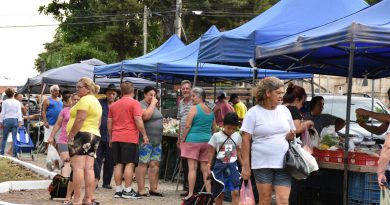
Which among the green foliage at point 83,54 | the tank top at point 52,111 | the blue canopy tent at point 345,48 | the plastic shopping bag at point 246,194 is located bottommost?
the plastic shopping bag at point 246,194

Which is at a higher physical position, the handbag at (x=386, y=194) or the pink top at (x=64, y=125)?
the pink top at (x=64, y=125)

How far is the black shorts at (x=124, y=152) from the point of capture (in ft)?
41.2

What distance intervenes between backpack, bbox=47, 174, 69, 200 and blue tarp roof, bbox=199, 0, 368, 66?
3.26 m

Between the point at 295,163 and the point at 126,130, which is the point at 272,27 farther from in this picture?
the point at 295,163

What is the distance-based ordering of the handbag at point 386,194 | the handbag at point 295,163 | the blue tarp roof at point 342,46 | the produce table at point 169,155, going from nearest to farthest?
the handbag at point 386,194, the handbag at point 295,163, the blue tarp roof at point 342,46, the produce table at point 169,155

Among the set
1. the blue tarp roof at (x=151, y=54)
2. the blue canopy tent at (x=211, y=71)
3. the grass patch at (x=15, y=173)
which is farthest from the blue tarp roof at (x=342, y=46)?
the blue tarp roof at (x=151, y=54)

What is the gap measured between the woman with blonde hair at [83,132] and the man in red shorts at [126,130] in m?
1.65

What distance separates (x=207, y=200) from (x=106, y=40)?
1442 inches

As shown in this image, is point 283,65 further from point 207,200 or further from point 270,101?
point 270,101

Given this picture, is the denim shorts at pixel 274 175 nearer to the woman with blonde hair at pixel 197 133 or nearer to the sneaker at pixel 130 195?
the woman with blonde hair at pixel 197 133

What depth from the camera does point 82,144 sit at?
10.6 meters

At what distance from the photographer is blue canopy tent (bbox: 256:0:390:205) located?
925 centimetres

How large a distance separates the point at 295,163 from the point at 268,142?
1.20ft

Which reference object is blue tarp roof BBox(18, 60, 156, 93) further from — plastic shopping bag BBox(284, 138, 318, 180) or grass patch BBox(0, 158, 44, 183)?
plastic shopping bag BBox(284, 138, 318, 180)
